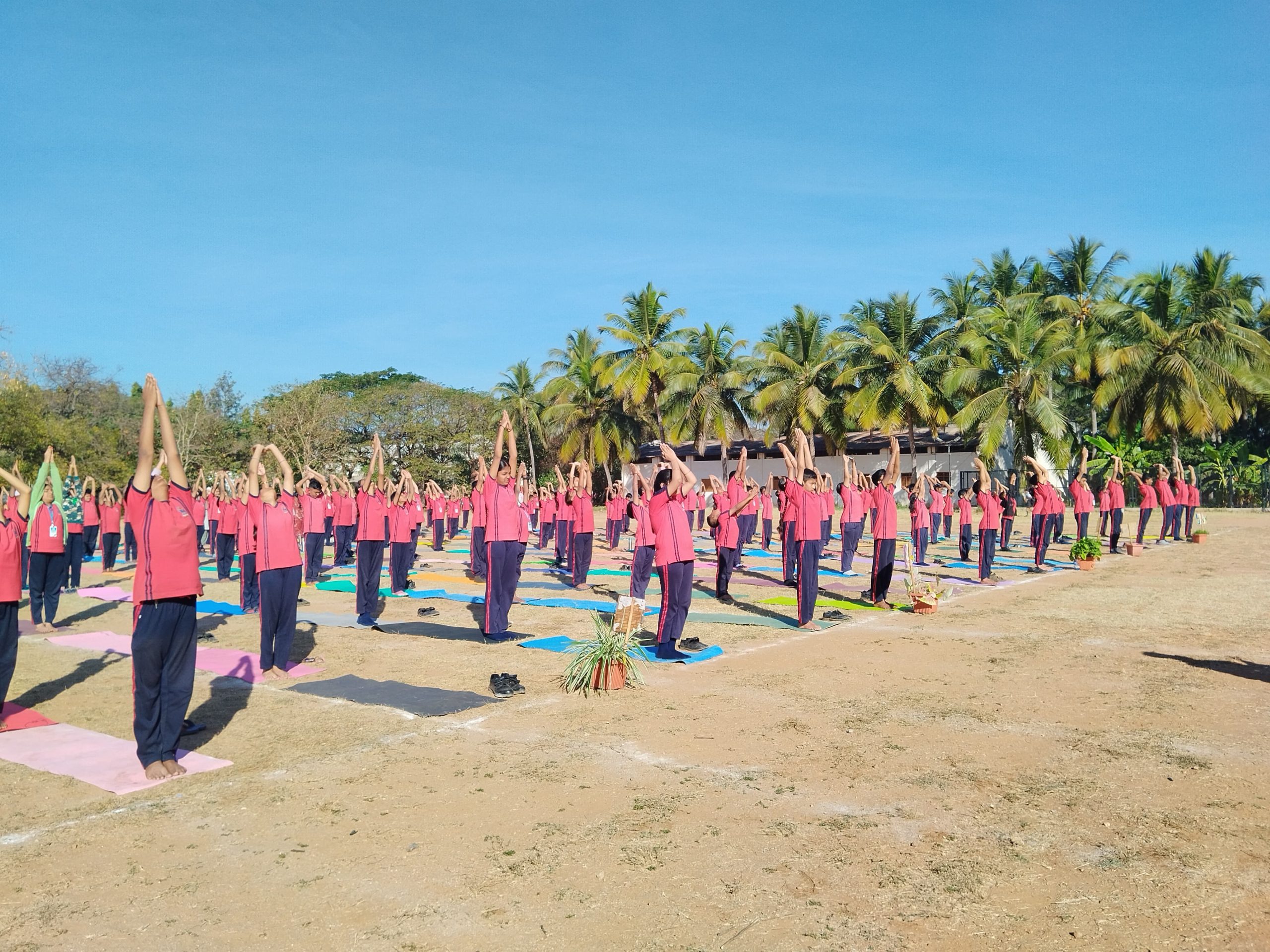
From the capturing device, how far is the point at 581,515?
15812 millimetres

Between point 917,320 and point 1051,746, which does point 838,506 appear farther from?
point 1051,746

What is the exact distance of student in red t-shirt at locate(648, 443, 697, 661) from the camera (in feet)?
29.4

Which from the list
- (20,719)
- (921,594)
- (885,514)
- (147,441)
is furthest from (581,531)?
(147,441)

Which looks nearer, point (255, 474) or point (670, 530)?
point (255, 474)

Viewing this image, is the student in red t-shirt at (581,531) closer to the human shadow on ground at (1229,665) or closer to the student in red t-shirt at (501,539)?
the student in red t-shirt at (501,539)

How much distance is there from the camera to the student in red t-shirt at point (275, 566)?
8.20 meters

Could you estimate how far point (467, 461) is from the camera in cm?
4888

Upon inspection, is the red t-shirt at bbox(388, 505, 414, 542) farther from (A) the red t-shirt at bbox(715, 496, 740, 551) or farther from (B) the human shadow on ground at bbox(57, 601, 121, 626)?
(A) the red t-shirt at bbox(715, 496, 740, 551)

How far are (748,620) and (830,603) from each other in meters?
2.02

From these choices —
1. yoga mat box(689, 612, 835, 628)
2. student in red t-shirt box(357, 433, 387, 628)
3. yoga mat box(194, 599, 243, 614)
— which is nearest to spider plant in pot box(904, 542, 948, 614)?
yoga mat box(689, 612, 835, 628)

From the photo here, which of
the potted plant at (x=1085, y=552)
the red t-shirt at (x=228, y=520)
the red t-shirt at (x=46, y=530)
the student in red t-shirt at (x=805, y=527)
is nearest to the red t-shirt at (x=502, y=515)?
the student in red t-shirt at (x=805, y=527)

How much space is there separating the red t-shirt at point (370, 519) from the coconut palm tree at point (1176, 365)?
99.7ft

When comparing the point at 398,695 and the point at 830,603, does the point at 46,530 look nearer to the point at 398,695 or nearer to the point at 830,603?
the point at 398,695

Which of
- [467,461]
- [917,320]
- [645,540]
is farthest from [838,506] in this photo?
[645,540]
